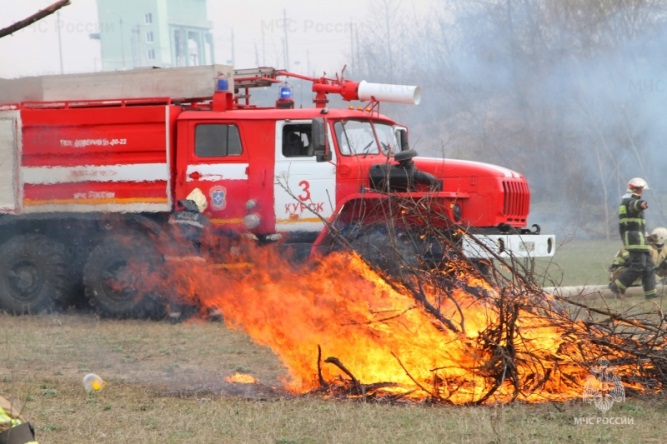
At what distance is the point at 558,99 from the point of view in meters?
29.5

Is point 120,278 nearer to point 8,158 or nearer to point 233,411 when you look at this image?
point 8,158

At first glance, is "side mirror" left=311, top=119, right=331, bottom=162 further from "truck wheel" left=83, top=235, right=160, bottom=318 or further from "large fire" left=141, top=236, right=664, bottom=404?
"large fire" left=141, top=236, right=664, bottom=404

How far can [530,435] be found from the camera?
20.2ft

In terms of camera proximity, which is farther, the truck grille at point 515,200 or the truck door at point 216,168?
the truck door at point 216,168

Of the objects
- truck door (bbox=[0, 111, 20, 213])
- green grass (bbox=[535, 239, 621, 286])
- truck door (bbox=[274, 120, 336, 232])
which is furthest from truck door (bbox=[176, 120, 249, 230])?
green grass (bbox=[535, 239, 621, 286])

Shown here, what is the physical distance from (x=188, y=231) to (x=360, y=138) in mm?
2595

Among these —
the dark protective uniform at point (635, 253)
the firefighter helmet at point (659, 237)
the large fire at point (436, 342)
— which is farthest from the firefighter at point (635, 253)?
the large fire at point (436, 342)

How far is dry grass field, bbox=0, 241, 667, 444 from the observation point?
6277 mm

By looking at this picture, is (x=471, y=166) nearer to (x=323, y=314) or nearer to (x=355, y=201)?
A: (x=355, y=201)

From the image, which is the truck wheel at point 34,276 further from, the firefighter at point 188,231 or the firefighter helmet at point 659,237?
the firefighter helmet at point 659,237

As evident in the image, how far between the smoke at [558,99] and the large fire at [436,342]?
61.0 feet

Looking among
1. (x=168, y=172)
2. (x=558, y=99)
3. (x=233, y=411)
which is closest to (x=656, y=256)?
Answer: (x=168, y=172)

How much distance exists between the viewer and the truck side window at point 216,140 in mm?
13188

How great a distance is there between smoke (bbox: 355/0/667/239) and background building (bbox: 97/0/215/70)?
8622 millimetres
